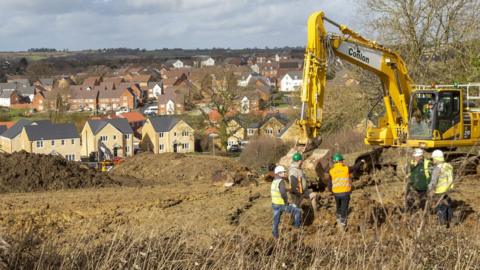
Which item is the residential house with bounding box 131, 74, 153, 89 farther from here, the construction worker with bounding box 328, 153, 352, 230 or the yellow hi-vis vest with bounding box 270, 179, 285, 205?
the yellow hi-vis vest with bounding box 270, 179, 285, 205

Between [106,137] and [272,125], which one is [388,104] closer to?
[272,125]

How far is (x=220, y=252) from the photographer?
5672 millimetres

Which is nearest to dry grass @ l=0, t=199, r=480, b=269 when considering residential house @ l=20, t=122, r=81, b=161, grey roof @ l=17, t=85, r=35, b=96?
residential house @ l=20, t=122, r=81, b=161

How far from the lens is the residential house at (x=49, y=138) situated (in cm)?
5659

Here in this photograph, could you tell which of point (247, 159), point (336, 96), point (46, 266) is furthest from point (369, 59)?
point (247, 159)

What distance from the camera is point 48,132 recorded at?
187 feet

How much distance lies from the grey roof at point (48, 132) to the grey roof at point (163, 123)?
1081 centimetres

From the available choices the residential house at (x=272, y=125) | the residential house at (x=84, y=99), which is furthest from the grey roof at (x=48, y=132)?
the residential house at (x=84, y=99)

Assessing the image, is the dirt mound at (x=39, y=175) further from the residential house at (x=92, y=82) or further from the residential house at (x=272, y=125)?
the residential house at (x=92, y=82)

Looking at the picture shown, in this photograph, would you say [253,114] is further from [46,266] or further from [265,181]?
[46,266]

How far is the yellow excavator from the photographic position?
13.4 meters

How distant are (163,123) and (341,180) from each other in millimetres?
56769

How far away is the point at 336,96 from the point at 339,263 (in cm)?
2643

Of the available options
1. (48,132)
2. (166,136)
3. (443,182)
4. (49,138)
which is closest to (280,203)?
(443,182)
